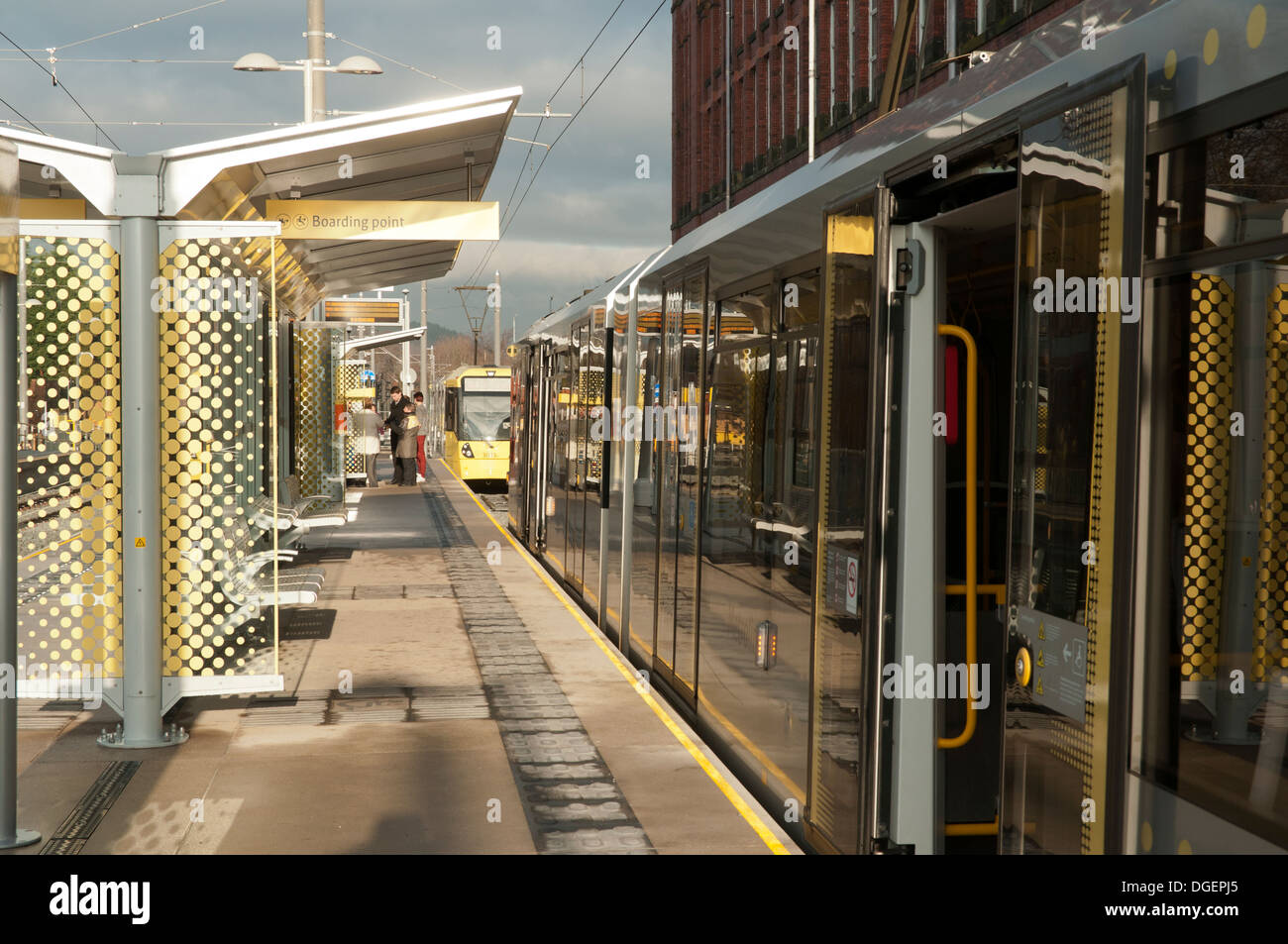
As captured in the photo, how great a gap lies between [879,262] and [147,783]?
4475mm

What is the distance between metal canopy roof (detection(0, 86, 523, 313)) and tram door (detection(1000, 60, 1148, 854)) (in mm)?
5597

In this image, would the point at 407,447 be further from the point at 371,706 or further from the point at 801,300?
the point at 801,300

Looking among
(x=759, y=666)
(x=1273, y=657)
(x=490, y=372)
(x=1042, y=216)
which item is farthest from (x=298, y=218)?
(x=490, y=372)

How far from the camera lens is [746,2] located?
42.1 meters

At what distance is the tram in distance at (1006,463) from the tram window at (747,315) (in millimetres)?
27

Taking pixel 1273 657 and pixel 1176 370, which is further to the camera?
pixel 1176 370

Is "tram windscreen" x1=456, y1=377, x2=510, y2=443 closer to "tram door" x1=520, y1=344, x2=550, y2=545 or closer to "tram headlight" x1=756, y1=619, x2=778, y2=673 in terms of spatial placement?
"tram door" x1=520, y1=344, x2=550, y2=545

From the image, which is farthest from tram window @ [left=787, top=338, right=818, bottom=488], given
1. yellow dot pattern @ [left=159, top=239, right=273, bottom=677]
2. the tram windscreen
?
the tram windscreen

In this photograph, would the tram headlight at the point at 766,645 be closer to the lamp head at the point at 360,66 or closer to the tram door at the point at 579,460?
the tram door at the point at 579,460

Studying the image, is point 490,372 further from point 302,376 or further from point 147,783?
point 147,783

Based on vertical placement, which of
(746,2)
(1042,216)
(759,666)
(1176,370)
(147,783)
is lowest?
(147,783)

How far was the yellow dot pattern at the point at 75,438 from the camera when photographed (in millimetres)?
7727

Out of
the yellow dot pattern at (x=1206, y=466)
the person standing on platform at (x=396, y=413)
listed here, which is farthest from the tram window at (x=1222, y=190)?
the person standing on platform at (x=396, y=413)

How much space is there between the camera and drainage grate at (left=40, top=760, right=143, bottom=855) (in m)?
5.88
